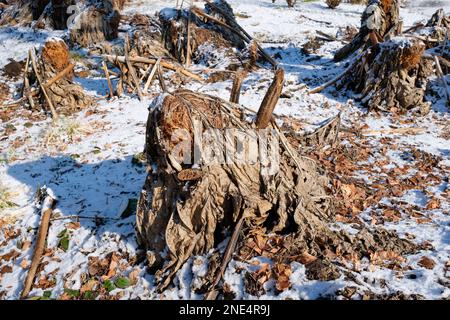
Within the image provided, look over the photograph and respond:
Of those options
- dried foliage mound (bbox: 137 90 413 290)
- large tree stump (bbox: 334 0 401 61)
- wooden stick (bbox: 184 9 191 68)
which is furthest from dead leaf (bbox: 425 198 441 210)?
wooden stick (bbox: 184 9 191 68)

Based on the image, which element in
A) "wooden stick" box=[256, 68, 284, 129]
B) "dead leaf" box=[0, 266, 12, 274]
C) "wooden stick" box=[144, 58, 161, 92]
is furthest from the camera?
"wooden stick" box=[144, 58, 161, 92]

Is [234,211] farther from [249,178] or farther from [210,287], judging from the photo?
[210,287]

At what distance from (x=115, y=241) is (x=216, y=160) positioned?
190cm

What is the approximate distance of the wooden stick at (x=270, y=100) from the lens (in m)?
3.46

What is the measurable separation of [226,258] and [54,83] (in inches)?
284

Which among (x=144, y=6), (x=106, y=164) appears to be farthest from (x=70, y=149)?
(x=144, y=6)

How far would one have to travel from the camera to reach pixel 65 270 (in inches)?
163

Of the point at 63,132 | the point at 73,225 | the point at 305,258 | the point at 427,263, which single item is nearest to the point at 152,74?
the point at 63,132

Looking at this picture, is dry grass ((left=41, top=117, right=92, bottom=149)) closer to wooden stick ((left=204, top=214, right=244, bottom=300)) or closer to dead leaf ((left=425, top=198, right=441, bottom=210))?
wooden stick ((left=204, top=214, right=244, bottom=300))

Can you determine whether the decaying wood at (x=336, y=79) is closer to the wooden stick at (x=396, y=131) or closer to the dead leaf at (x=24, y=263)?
the wooden stick at (x=396, y=131)

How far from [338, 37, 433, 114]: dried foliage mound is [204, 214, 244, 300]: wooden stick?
19.7 feet

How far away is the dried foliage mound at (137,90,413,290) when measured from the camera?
354 cm

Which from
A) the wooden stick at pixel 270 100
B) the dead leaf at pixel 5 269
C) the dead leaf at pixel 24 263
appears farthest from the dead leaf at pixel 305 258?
the dead leaf at pixel 5 269

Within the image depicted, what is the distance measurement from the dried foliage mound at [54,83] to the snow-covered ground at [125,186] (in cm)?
45
